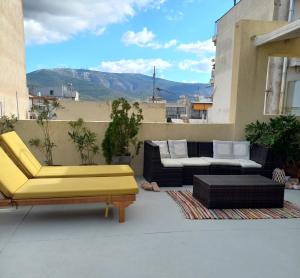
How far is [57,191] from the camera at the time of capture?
337cm

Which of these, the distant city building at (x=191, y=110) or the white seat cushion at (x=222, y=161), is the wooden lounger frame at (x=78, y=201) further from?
the distant city building at (x=191, y=110)

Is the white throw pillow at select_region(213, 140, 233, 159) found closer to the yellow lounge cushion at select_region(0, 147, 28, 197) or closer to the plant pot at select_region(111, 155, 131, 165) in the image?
the plant pot at select_region(111, 155, 131, 165)

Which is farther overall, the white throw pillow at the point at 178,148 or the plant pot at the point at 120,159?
the white throw pillow at the point at 178,148

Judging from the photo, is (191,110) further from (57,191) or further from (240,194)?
(57,191)

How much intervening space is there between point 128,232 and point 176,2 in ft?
34.2

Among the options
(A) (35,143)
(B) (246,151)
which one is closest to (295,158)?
(B) (246,151)

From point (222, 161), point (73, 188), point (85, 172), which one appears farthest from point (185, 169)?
point (73, 188)

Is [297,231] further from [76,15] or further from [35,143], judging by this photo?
[76,15]

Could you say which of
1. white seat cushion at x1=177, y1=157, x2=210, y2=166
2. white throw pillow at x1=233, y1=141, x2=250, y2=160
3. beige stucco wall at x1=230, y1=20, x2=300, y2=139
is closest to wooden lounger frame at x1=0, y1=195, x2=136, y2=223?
white seat cushion at x1=177, y1=157, x2=210, y2=166

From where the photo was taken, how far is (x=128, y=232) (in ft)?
10.6

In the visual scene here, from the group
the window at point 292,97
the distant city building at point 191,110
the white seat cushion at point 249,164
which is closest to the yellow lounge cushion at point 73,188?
the white seat cushion at point 249,164

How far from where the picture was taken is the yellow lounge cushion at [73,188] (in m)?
3.34

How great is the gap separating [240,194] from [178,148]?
80.6 inches

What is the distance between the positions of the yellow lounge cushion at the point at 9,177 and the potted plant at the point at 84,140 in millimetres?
2069
